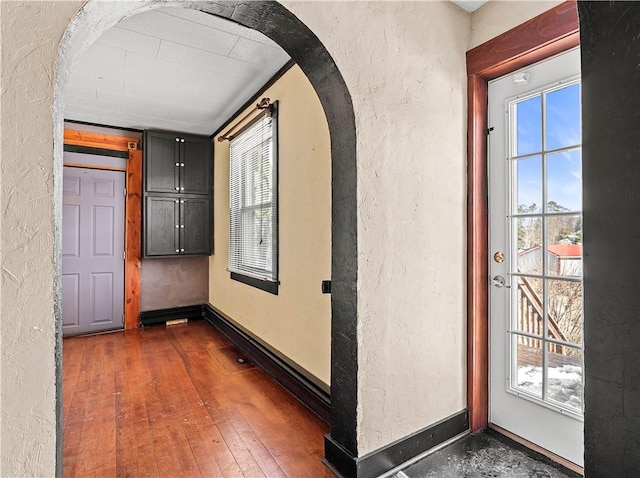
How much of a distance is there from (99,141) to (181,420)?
372 cm

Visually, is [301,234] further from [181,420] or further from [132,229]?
[132,229]

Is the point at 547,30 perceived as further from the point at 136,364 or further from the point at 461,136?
the point at 136,364

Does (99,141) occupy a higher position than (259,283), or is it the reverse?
(99,141)

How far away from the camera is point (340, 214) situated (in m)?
1.88

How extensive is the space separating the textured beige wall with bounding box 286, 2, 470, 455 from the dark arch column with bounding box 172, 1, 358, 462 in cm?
4

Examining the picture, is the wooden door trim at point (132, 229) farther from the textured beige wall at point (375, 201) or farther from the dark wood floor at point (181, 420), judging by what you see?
the textured beige wall at point (375, 201)

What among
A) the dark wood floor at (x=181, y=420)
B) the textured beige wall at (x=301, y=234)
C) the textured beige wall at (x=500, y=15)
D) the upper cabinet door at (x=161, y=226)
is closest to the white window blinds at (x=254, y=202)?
the textured beige wall at (x=301, y=234)

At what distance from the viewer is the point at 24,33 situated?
1049 millimetres

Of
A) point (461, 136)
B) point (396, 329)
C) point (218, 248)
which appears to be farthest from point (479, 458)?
point (218, 248)

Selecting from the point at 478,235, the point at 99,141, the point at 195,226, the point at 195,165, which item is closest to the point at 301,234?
the point at 478,235

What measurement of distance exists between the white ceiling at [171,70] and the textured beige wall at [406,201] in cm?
111

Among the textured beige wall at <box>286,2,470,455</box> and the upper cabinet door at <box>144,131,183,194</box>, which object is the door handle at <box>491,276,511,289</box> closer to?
the textured beige wall at <box>286,2,470,455</box>

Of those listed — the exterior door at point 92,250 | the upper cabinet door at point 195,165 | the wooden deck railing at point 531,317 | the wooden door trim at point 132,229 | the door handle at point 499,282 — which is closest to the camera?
the wooden deck railing at point 531,317

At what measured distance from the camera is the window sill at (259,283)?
3.28 meters
